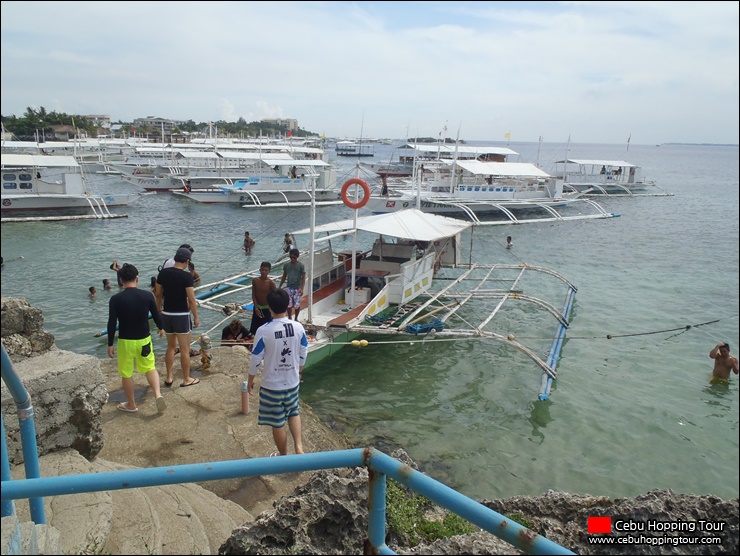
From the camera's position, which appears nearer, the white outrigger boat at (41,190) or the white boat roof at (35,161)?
the white boat roof at (35,161)

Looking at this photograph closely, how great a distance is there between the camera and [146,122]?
5221 inches

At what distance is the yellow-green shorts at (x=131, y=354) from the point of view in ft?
20.6

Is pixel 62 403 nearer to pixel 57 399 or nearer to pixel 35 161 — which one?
pixel 57 399

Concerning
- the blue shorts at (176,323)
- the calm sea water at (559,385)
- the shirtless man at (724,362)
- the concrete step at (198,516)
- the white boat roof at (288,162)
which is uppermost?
the white boat roof at (288,162)

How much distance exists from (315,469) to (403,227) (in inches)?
409

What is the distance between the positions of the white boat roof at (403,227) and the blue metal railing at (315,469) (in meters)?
9.46

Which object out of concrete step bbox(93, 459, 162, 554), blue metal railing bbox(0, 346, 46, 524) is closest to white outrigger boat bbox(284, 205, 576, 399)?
concrete step bbox(93, 459, 162, 554)

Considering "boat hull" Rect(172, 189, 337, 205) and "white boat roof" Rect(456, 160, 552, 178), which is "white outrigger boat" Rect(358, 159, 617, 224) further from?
"boat hull" Rect(172, 189, 337, 205)

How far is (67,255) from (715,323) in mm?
24465

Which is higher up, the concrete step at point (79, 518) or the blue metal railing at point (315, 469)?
the blue metal railing at point (315, 469)

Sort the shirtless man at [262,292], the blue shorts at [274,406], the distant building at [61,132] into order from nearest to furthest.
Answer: the blue shorts at [274,406] → the shirtless man at [262,292] → the distant building at [61,132]

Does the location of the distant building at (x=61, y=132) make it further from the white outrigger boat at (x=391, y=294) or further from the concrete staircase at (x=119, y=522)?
the concrete staircase at (x=119, y=522)

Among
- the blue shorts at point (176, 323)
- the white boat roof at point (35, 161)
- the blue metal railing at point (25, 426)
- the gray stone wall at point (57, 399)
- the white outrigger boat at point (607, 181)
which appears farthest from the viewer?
the white outrigger boat at point (607, 181)

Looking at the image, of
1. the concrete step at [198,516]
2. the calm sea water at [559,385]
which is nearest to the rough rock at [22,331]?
the concrete step at [198,516]
